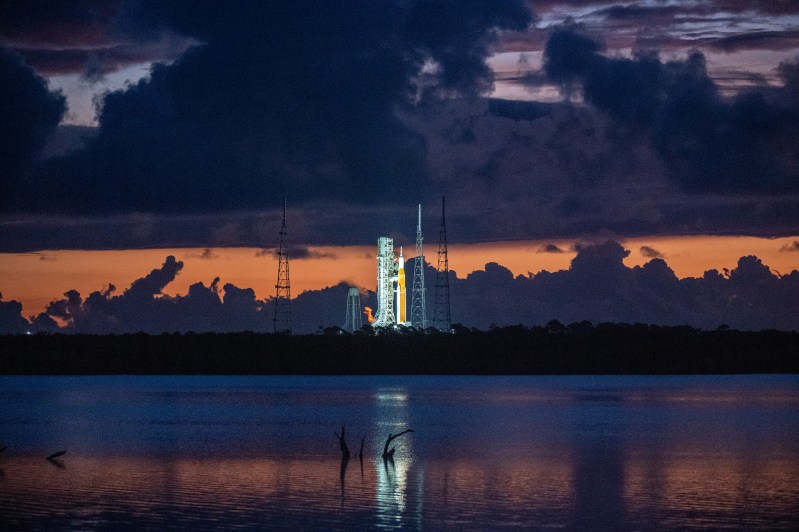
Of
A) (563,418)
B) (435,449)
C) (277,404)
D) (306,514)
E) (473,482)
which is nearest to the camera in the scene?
(306,514)

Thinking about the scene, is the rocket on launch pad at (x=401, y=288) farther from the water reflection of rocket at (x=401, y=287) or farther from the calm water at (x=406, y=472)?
the calm water at (x=406, y=472)

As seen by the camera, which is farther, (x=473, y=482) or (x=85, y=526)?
(x=473, y=482)

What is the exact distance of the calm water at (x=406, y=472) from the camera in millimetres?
39438

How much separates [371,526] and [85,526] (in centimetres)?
904

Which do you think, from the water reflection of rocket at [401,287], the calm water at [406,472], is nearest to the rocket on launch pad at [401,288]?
the water reflection of rocket at [401,287]

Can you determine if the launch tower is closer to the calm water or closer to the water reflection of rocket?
the water reflection of rocket

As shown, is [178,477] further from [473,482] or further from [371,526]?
[371,526]

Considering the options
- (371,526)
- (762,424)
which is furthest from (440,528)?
(762,424)

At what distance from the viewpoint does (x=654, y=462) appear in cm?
5884

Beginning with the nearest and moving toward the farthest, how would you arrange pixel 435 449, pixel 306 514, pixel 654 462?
pixel 306 514 < pixel 654 462 < pixel 435 449

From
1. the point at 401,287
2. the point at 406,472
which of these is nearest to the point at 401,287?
the point at 401,287

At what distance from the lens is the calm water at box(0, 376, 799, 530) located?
129 feet

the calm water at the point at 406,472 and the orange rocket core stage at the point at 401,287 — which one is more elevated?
the orange rocket core stage at the point at 401,287

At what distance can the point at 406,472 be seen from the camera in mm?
52625
